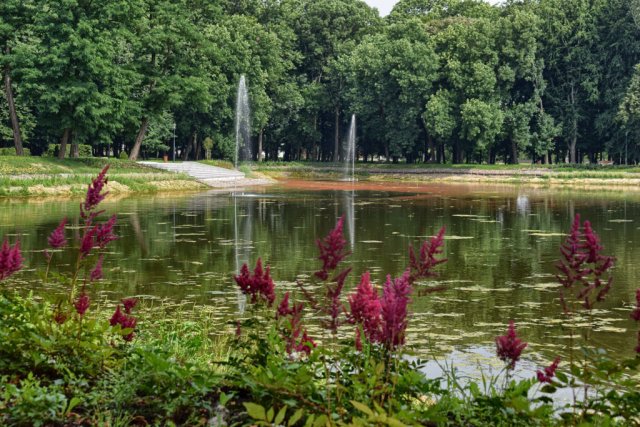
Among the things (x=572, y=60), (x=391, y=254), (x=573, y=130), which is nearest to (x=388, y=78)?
(x=572, y=60)

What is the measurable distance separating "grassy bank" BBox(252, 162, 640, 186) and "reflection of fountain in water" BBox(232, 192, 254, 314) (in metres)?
37.5

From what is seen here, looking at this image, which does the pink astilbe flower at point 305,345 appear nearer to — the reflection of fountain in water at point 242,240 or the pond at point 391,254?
the pond at point 391,254

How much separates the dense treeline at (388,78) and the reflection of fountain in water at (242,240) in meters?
25.5

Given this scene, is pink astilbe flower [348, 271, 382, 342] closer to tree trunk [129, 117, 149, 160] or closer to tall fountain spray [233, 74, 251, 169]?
tree trunk [129, 117, 149, 160]

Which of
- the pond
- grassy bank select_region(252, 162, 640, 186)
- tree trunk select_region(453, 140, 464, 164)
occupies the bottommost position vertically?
the pond

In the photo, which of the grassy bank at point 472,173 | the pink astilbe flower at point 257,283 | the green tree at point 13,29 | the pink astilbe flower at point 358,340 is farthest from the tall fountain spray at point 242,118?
the pink astilbe flower at point 358,340

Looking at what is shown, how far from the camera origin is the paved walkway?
2098 inches

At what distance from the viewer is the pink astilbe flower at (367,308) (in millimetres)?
4363

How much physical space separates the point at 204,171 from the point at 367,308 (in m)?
54.6

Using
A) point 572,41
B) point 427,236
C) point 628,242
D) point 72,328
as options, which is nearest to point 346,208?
point 427,236

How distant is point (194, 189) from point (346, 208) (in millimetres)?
18665

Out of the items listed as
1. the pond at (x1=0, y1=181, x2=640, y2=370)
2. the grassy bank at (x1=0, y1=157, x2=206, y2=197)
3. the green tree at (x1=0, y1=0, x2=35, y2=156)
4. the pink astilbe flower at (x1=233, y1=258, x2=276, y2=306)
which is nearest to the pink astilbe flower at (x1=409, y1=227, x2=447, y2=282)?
the pond at (x1=0, y1=181, x2=640, y2=370)

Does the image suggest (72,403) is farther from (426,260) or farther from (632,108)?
(632,108)

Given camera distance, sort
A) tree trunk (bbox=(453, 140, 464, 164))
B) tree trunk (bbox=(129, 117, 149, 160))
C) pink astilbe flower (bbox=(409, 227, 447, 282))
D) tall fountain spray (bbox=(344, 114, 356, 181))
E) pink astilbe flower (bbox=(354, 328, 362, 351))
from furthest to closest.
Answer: tree trunk (bbox=(453, 140, 464, 164)), tall fountain spray (bbox=(344, 114, 356, 181)), tree trunk (bbox=(129, 117, 149, 160)), pink astilbe flower (bbox=(354, 328, 362, 351)), pink astilbe flower (bbox=(409, 227, 447, 282))
